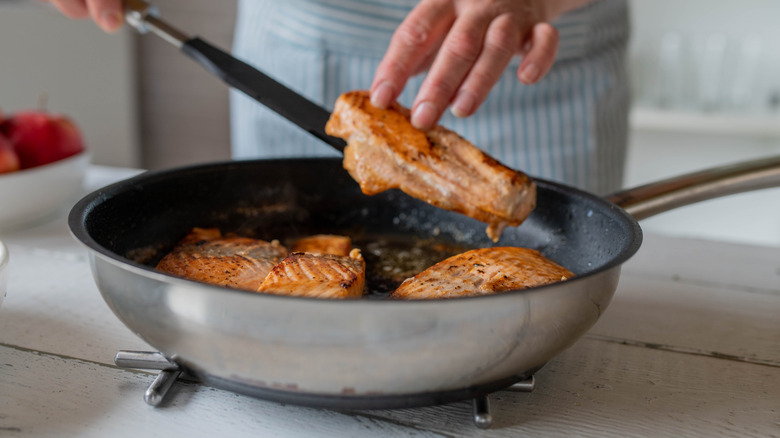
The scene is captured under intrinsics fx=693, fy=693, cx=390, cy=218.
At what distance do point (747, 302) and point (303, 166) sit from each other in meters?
0.69

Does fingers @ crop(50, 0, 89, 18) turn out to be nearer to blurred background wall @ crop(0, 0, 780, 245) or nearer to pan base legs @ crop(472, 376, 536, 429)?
pan base legs @ crop(472, 376, 536, 429)

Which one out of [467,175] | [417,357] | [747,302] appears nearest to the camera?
[417,357]

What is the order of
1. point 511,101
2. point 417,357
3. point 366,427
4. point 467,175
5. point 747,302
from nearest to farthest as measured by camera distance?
point 417,357, point 366,427, point 467,175, point 747,302, point 511,101

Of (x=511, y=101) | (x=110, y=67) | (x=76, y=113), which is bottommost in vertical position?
(x=76, y=113)

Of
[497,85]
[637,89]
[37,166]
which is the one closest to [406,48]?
[497,85]

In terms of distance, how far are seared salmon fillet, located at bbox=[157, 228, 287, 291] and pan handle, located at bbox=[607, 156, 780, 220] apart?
45cm

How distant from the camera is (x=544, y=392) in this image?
2.39 feet

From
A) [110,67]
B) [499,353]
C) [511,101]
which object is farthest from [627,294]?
[110,67]

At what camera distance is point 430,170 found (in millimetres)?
856

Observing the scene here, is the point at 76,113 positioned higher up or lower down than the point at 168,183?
lower down

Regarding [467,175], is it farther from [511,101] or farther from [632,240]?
[511,101]

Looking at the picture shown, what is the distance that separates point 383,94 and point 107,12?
1.67 feet

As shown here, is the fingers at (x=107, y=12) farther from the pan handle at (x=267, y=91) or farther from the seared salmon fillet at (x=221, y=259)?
the seared salmon fillet at (x=221, y=259)

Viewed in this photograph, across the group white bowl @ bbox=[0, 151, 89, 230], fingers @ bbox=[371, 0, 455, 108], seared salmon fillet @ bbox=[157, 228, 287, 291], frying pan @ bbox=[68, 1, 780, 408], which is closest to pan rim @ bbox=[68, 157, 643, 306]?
frying pan @ bbox=[68, 1, 780, 408]
